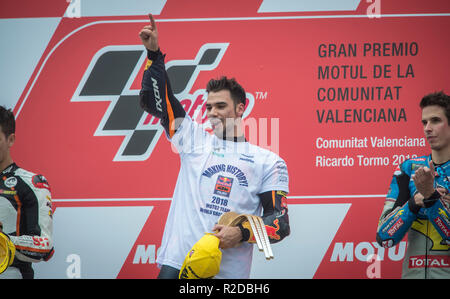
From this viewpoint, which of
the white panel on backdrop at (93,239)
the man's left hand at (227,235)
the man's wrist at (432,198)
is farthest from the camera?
the white panel on backdrop at (93,239)

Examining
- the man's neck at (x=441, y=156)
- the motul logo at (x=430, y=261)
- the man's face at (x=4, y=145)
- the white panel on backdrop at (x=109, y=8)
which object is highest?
the white panel on backdrop at (x=109, y=8)

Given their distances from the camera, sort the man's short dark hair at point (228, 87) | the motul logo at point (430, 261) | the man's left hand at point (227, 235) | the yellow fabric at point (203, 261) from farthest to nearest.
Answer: the man's short dark hair at point (228, 87)
the motul logo at point (430, 261)
the man's left hand at point (227, 235)
the yellow fabric at point (203, 261)

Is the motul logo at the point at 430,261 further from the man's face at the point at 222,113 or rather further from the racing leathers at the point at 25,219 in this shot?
the racing leathers at the point at 25,219

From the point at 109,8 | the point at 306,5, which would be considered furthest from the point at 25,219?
the point at 306,5

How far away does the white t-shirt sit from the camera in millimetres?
2764

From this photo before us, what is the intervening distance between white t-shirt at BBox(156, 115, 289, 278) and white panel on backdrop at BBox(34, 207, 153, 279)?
1079mm

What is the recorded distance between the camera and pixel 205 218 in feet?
9.11

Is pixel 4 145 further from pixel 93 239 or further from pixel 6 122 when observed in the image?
pixel 93 239

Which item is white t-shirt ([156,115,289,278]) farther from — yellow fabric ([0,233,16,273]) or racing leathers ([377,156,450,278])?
yellow fabric ([0,233,16,273])

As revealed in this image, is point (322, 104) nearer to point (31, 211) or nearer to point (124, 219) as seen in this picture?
point (124, 219)

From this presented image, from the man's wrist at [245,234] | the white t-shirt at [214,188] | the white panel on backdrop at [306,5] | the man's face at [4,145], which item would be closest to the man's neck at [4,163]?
the man's face at [4,145]

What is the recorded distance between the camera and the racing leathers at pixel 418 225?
272 centimetres

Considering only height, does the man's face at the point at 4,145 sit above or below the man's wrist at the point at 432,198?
above
